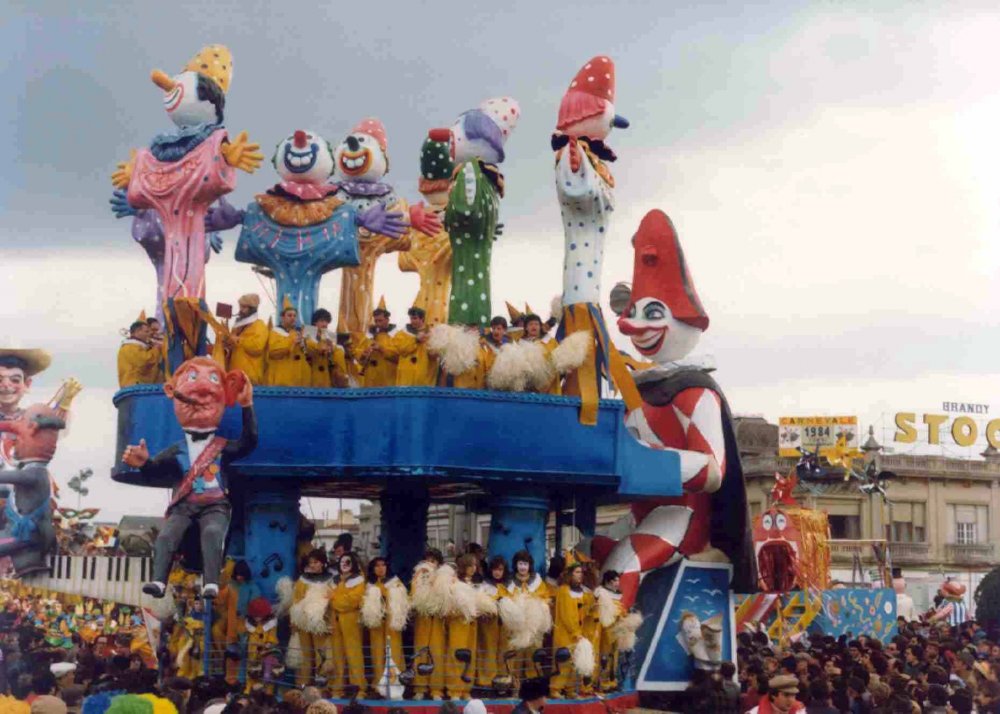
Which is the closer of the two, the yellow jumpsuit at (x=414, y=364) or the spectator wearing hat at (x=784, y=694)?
the spectator wearing hat at (x=784, y=694)

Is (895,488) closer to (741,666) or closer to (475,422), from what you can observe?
(741,666)

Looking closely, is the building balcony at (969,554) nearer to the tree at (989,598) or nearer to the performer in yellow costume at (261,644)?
the tree at (989,598)

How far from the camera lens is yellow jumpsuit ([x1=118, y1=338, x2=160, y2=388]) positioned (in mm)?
15469

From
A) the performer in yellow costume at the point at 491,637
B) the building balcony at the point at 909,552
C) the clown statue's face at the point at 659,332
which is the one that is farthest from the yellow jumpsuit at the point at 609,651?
the building balcony at the point at 909,552

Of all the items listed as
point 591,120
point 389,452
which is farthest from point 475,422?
point 591,120

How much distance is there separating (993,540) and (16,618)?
42510 mm

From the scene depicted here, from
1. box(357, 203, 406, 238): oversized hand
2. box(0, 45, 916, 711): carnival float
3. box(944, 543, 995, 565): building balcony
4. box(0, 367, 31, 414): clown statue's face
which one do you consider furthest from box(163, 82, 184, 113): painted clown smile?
box(944, 543, 995, 565): building balcony

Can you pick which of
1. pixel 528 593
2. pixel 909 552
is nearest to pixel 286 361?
pixel 528 593

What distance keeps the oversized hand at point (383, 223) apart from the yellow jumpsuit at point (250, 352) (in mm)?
2193

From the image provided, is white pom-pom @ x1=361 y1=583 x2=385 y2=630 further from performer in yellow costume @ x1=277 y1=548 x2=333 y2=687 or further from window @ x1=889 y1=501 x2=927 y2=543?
window @ x1=889 y1=501 x2=927 y2=543

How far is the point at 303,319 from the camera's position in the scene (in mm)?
16219

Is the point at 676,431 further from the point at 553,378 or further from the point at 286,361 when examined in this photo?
the point at 286,361

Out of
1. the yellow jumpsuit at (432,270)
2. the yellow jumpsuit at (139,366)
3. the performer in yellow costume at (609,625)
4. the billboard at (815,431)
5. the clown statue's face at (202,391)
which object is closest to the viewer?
the clown statue's face at (202,391)

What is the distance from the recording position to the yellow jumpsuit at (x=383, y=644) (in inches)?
529
